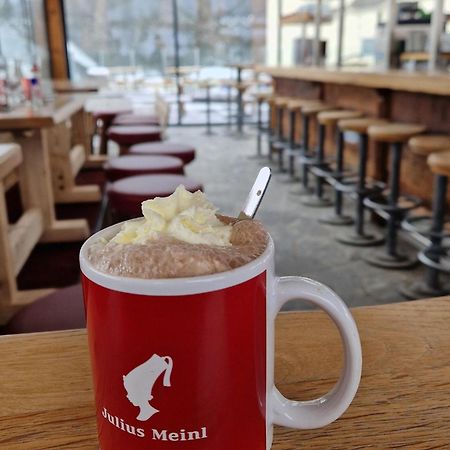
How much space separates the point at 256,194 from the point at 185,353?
0.15m

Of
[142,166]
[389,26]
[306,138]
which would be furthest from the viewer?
[306,138]

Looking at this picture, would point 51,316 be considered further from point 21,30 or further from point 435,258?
point 21,30

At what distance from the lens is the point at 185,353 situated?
355 mm

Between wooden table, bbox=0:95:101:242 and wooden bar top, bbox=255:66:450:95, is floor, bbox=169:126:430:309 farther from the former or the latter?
wooden bar top, bbox=255:66:450:95

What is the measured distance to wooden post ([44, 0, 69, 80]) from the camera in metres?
8.52

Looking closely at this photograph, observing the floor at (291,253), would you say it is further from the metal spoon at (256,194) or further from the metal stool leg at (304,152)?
the metal spoon at (256,194)

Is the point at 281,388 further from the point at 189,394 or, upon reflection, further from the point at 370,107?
the point at 370,107

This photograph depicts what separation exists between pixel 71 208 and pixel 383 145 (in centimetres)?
235

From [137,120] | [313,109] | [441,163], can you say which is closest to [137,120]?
[137,120]

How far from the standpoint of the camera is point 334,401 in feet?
1.38

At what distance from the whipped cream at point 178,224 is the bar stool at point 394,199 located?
9.24 feet

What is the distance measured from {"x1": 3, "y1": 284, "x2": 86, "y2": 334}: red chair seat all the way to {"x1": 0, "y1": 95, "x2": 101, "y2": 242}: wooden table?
1.40 metres

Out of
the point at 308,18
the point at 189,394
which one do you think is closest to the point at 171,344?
the point at 189,394

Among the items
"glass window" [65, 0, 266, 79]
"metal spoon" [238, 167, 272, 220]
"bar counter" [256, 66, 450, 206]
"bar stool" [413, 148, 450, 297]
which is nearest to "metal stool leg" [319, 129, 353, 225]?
"bar counter" [256, 66, 450, 206]
